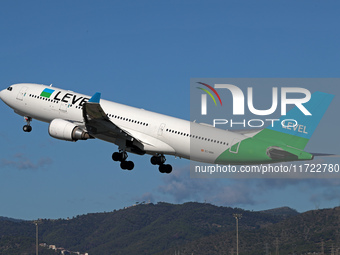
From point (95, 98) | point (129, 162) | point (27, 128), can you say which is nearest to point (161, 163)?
point (129, 162)

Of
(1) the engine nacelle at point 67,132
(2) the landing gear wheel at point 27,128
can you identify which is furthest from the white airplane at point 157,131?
(2) the landing gear wheel at point 27,128

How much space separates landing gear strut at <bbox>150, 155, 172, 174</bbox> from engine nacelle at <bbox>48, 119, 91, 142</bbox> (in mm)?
7575

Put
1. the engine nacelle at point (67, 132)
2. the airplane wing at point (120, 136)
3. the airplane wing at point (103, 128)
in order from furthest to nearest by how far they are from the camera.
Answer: the engine nacelle at point (67, 132) → the airplane wing at point (120, 136) → the airplane wing at point (103, 128)

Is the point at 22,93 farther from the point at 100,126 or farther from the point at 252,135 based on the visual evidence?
the point at 252,135

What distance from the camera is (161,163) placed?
215 feet

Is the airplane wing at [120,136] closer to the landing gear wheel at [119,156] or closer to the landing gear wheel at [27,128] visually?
the landing gear wheel at [119,156]

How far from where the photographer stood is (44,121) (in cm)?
6756

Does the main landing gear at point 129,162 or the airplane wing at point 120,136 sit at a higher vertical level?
the airplane wing at point 120,136

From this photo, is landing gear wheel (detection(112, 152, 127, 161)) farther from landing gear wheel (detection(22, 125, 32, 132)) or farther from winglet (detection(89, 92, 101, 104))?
landing gear wheel (detection(22, 125, 32, 132))

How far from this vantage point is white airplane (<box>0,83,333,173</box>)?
55375mm

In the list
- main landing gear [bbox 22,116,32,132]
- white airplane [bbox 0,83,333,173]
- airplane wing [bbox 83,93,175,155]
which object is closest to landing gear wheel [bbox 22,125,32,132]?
main landing gear [bbox 22,116,32,132]

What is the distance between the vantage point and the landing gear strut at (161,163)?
2569 inches

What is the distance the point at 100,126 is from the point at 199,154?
32.7ft

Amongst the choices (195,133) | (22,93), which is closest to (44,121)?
A: (22,93)
